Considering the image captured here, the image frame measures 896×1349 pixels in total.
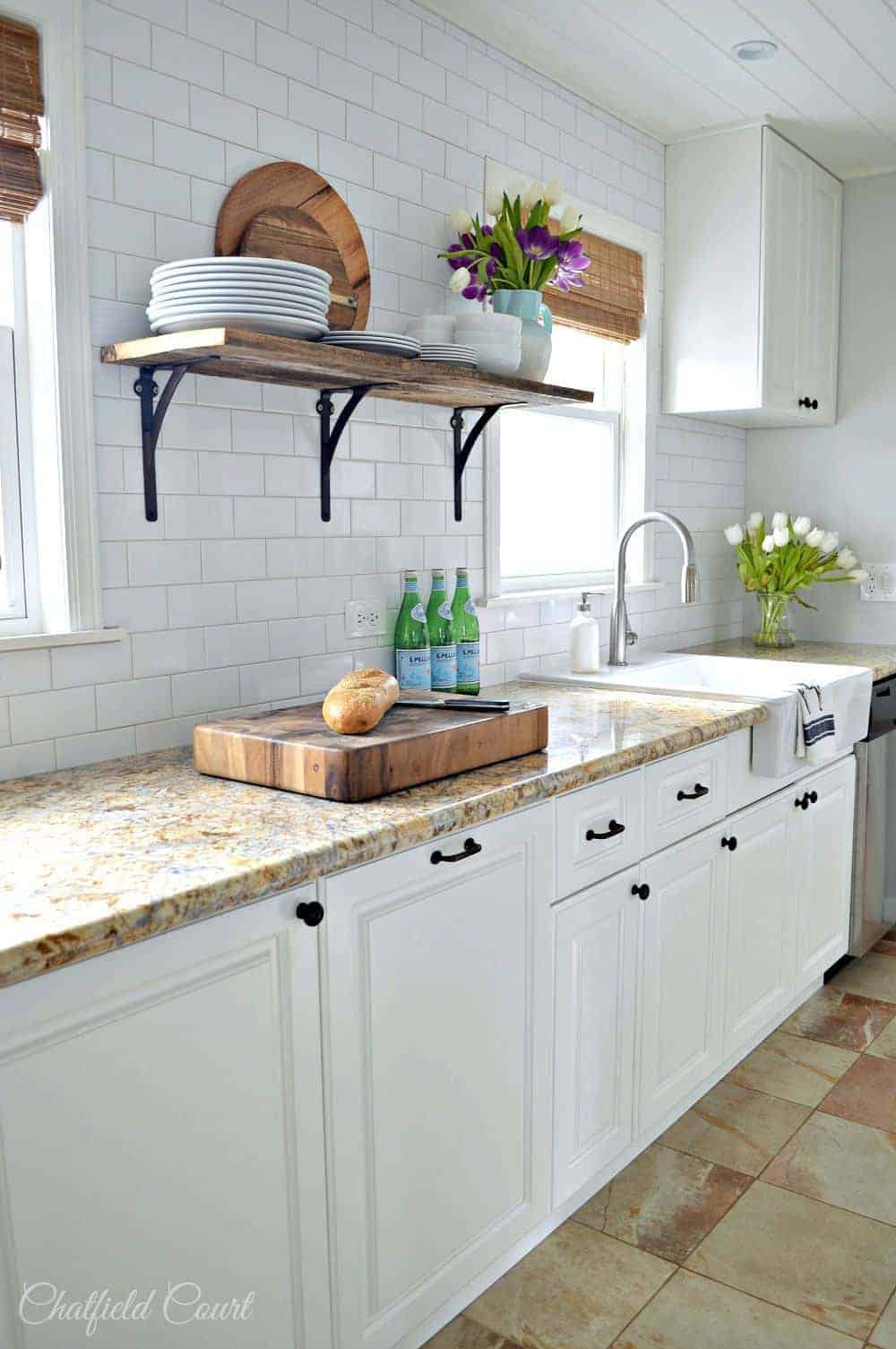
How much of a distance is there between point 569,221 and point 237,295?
1286 millimetres

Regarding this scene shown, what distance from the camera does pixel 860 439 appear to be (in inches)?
157

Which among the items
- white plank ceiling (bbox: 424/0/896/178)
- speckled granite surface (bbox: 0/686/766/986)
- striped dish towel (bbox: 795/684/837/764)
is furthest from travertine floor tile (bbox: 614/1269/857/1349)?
white plank ceiling (bbox: 424/0/896/178)

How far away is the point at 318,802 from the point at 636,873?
785mm

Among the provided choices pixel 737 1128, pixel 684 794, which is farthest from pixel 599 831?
pixel 737 1128

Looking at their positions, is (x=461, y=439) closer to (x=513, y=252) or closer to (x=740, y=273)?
(x=513, y=252)

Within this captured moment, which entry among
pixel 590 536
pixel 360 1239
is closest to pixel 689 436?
pixel 590 536

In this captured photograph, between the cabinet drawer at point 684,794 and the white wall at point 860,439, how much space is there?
5.94 ft

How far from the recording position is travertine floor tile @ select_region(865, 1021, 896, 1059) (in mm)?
2895

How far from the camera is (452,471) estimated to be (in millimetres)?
2797

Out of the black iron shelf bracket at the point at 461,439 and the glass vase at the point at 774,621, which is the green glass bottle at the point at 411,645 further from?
the glass vase at the point at 774,621

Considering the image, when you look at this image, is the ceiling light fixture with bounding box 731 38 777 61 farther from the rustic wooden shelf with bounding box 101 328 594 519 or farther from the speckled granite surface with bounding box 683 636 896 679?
the speckled granite surface with bounding box 683 636 896 679

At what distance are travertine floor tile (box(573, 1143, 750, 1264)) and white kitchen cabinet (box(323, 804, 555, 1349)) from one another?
242 millimetres

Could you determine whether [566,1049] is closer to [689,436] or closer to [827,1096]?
[827,1096]

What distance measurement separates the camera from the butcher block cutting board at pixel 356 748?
5.75 ft
